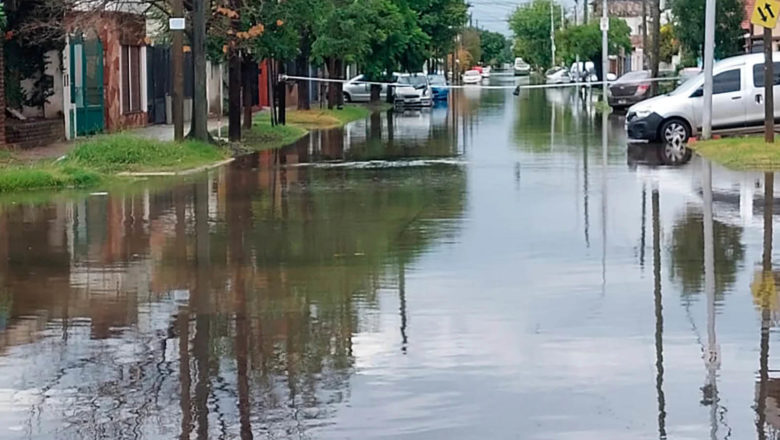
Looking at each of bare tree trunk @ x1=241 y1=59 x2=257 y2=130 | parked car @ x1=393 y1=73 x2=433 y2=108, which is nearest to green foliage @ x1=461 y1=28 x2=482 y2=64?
parked car @ x1=393 y1=73 x2=433 y2=108

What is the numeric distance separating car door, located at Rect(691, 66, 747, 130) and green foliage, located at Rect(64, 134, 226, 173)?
35.5ft

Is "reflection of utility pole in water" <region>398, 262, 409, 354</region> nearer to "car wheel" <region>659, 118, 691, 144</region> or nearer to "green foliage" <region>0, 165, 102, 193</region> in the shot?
"green foliage" <region>0, 165, 102, 193</region>

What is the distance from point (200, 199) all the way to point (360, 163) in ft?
24.1

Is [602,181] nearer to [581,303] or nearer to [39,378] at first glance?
[581,303]

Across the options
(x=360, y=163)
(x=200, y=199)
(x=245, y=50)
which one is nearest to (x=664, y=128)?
(x=360, y=163)

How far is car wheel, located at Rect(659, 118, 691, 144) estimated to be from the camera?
3014 cm

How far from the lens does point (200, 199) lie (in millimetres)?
19969

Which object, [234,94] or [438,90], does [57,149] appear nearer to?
[234,94]

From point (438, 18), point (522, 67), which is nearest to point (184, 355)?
point (438, 18)

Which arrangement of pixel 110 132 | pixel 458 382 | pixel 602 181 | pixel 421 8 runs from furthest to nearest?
1. pixel 421 8
2. pixel 110 132
3. pixel 602 181
4. pixel 458 382

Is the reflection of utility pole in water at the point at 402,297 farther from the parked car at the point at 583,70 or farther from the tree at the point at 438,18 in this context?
the parked car at the point at 583,70

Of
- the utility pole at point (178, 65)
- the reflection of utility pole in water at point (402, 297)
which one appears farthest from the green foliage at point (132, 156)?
the reflection of utility pole in water at point (402, 297)

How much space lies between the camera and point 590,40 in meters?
86.5

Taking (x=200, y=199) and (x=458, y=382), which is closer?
(x=458, y=382)
